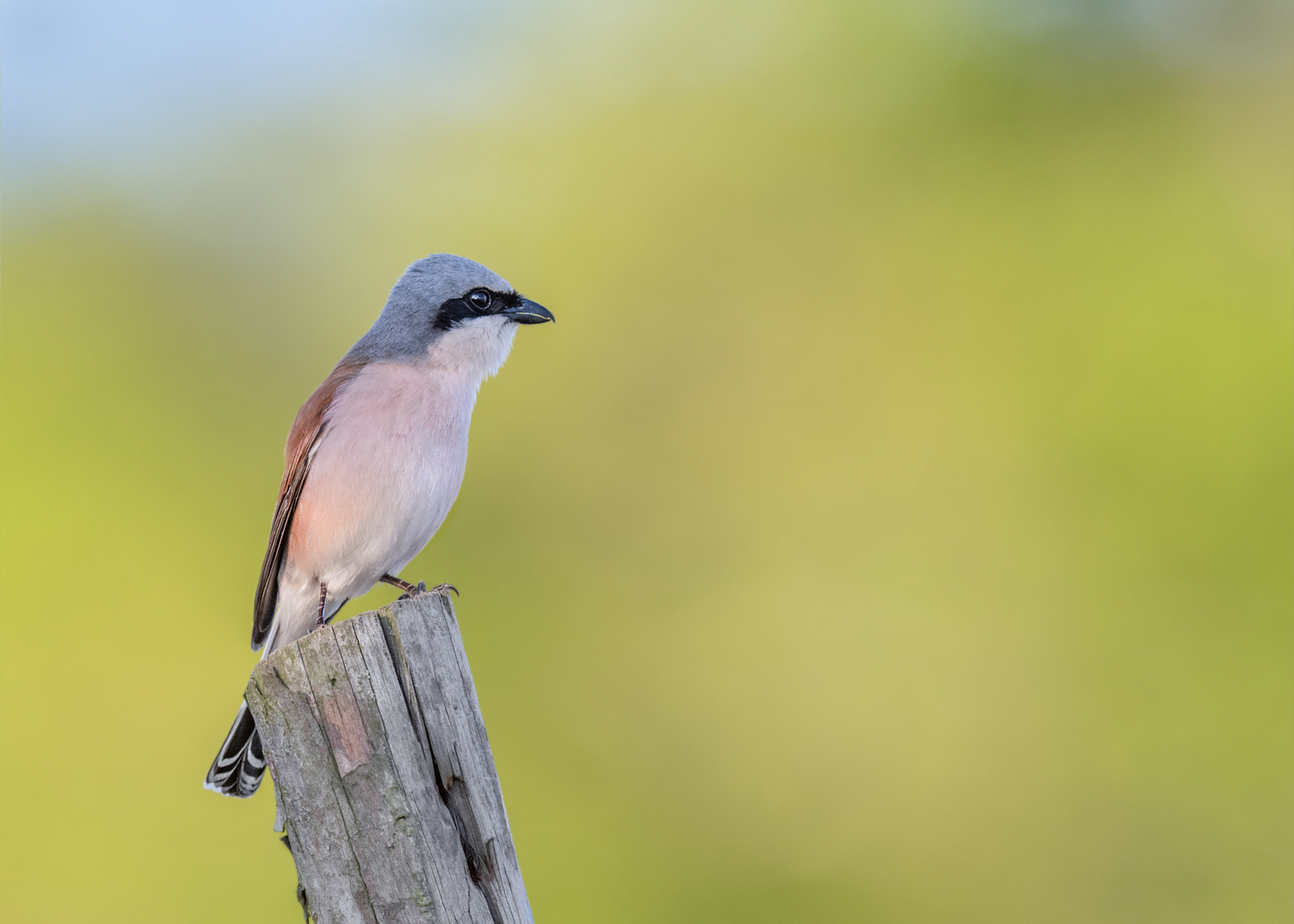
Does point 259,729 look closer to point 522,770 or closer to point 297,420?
point 297,420

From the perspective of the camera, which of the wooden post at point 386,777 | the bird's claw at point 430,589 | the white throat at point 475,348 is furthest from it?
the white throat at point 475,348

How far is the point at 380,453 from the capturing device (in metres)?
3.96

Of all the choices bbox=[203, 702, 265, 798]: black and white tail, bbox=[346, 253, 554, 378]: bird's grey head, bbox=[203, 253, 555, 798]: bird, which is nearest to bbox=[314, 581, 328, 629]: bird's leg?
bbox=[203, 253, 555, 798]: bird

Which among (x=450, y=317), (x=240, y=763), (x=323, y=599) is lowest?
(x=240, y=763)

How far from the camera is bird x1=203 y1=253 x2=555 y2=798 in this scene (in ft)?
13.0

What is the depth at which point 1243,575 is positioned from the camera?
1059 cm

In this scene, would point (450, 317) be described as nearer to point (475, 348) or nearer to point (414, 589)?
point (475, 348)

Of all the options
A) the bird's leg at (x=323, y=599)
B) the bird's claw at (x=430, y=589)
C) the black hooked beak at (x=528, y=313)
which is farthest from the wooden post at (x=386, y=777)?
the black hooked beak at (x=528, y=313)

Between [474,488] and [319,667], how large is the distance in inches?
290

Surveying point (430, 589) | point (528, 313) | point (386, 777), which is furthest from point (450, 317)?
point (386, 777)

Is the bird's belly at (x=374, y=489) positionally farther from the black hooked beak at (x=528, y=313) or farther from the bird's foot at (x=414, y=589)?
the black hooked beak at (x=528, y=313)

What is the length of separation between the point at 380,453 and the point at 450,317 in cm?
84

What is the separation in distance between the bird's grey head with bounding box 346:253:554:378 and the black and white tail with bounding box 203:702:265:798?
161cm

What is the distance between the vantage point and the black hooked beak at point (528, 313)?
15.1 feet
